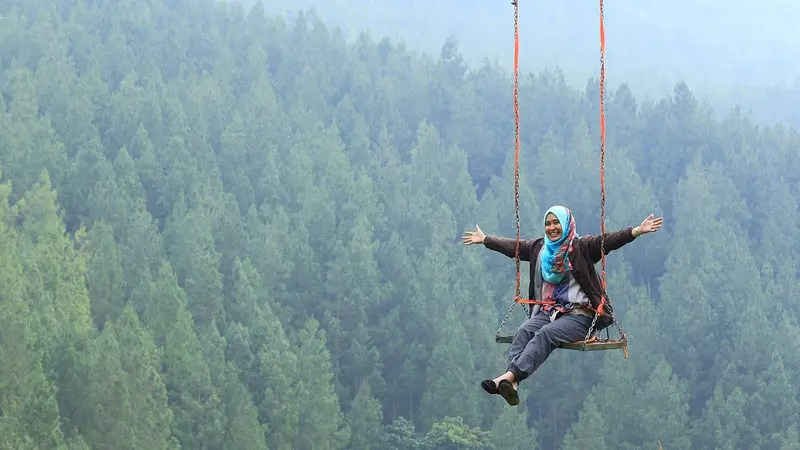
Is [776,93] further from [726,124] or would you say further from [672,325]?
[672,325]

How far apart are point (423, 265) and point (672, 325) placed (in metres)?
13.7

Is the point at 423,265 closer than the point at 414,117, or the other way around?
the point at 423,265

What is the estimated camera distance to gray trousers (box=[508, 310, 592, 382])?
12.7m

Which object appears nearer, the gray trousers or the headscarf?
the gray trousers

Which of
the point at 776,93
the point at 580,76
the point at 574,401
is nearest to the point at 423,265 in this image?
the point at 574,401

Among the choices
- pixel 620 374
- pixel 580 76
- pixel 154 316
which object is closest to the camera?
pixel 154 316

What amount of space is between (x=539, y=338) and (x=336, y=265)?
6729 centimetres

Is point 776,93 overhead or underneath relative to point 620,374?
overhead

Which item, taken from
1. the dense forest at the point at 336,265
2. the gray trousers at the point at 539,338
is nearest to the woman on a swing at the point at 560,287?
the gray trousers at the point at 539,338

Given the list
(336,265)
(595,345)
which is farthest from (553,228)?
(336,265)

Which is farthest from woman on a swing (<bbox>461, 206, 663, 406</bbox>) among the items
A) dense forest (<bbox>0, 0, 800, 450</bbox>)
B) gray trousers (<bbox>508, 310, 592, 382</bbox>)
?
dense forest (<bbox>0, 0, 800, 450</bbox>)

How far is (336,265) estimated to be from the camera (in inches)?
3150

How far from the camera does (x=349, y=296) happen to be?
78750 millimetres

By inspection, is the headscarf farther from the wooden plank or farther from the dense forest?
the dense forest
